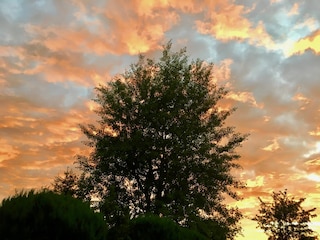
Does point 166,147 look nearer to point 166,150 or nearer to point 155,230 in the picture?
point 166,150

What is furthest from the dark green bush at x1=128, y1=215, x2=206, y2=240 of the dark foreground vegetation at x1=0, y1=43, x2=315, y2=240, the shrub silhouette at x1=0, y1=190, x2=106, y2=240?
the dark foreground vegetation at x1=0, y1=43, x2=315, y2=240

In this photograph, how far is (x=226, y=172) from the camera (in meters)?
36.3

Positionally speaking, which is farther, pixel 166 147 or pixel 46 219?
pixel 166 147

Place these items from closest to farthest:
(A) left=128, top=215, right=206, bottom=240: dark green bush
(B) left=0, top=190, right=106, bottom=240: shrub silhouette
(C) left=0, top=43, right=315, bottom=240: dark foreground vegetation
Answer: (B) left=0, top=190, right=106, bottom=240: shrub silhouette, (A) left=128, top=215, right=206, bottom=240: dark green bush, (C) left=0, top=43, right=315, bottom=240: dark foreground vegetation

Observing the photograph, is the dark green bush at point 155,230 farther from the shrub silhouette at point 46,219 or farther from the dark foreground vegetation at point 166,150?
the dark foreground vegetation at point 166,150

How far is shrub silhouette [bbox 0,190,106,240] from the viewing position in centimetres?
837

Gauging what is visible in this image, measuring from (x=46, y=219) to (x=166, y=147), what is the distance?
2589 cm

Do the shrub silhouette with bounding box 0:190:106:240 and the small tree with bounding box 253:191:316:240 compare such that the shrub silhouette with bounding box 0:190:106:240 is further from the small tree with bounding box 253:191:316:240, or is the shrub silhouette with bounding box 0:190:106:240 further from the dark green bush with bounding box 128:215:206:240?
the small tree with bounding box 253:191:316:240

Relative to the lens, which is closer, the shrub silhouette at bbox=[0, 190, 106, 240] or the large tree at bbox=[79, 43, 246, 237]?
the shrub silhouette at bbox=[0, 190, 106, 240]

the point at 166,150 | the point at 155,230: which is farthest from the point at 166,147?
the point at 155,230

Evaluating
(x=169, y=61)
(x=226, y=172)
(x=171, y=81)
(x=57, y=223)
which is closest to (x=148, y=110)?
(x=171, y=81)

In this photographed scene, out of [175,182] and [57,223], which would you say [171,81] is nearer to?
[175,182]

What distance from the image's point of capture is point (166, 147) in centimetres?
3434

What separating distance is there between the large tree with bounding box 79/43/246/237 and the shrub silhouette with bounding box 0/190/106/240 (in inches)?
919
